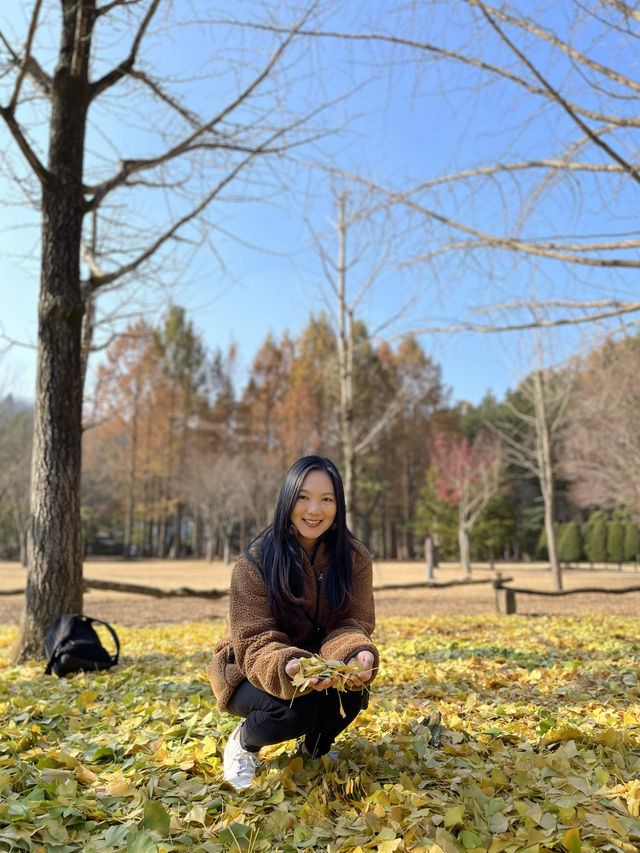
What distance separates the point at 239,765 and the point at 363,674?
2.14 feet

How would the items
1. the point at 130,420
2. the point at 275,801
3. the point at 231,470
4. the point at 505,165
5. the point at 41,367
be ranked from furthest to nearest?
the point at 130,420, the point at 231,470, the point at 41,367, the point at 505,165, the point at 275,801

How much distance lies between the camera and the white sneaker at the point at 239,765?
2.28 meters

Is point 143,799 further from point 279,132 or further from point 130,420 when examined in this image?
point 130,420

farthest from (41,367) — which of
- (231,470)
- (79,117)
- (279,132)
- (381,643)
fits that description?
(231,470)

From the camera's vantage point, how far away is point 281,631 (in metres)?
2.43

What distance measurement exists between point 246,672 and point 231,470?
2670 centimetres

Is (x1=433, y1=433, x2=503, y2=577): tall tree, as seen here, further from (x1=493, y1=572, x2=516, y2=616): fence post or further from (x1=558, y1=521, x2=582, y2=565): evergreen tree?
(x1=493, y1=572, x2=516, y2=616): fence post

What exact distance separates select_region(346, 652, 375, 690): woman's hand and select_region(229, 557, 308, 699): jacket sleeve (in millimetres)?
183

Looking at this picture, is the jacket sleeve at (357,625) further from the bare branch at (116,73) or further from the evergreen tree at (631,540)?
the evergreen tree at (631,540)

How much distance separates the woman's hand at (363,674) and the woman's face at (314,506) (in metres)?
0.53

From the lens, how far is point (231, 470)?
94.0 ft

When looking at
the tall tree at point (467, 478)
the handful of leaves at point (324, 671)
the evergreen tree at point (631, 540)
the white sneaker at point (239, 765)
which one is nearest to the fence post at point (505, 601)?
the white sneaker at point (239, 765)

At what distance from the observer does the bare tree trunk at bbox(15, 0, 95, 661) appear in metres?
5.13

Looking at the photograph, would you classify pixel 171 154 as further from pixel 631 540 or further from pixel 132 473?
pixel 132 473
